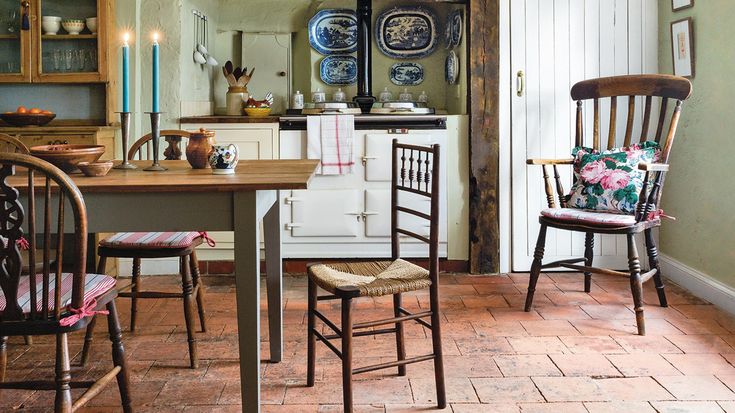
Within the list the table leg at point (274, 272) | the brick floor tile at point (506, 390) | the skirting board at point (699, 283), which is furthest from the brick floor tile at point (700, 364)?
the table leg at point (274, 272)

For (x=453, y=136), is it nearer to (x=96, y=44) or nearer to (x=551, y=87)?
(x=551, y=87)

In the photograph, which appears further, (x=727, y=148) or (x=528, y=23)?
(x=528, y=23)

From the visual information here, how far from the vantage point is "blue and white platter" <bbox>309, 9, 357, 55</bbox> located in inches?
208

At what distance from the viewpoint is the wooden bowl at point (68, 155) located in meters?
2.32

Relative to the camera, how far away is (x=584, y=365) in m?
2.87

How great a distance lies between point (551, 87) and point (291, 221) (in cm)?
177

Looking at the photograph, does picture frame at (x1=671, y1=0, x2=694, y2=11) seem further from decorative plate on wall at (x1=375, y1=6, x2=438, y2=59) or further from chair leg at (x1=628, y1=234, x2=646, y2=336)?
decorative plate on wall at (x1=375, y1=6, x2=438, y2=59)

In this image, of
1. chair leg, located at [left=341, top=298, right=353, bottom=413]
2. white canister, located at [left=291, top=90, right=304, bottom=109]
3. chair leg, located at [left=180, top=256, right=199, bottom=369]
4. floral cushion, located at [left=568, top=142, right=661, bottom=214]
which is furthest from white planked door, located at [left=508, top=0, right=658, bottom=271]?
chair leg, located at [left=341, top=298, right=353, bottom=413]

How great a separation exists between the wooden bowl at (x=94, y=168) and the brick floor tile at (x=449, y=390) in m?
1.28

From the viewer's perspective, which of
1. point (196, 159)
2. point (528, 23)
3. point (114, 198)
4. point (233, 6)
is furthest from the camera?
point (233, 6)

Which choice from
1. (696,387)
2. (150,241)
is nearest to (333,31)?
(150,241)

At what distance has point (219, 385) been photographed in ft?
8.81

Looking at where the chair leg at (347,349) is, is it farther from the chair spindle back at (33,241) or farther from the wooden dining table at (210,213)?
the chair spindle back at (33,241)

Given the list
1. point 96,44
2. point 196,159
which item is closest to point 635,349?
point 196,159
